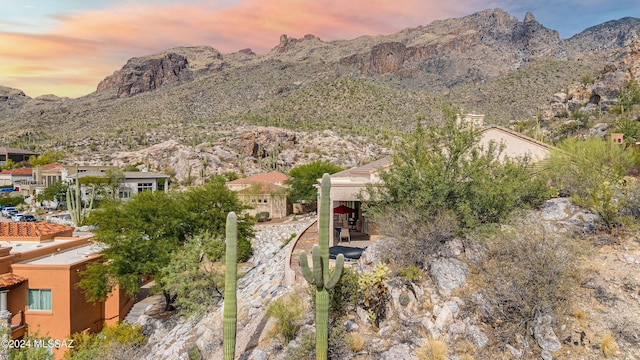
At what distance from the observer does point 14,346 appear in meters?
16.6

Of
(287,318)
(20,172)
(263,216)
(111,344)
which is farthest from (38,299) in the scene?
(20,172)

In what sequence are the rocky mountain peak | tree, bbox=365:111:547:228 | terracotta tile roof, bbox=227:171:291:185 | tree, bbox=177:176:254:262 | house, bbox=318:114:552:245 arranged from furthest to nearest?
the rocky mountain peak < terracotta tile roof, bbox=227:171:291:185 < tree, bbox=177:176:254:262 < house, bbox=318:114:552:245 < tree, bbox=365:111:547:228

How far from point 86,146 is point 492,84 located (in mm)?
84172

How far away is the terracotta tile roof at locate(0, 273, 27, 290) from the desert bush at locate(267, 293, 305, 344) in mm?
13099

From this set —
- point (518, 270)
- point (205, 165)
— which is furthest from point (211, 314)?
point (205, 165)

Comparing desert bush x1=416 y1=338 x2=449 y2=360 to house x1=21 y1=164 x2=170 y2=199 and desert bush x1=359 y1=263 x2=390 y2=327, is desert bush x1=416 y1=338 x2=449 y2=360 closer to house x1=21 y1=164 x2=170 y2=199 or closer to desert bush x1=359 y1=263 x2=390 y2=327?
desert bush x1=359 y1=263 x2=390 y2=327

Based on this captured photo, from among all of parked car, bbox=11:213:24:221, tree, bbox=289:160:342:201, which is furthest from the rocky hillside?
parked car, bbox=11:213:24:221

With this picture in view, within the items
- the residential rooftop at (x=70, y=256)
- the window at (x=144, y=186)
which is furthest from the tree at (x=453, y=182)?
the window at (x=144, y=186)

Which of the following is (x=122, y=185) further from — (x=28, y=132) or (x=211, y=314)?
(x=28, y=132)

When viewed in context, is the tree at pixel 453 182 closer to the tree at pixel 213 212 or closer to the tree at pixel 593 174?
the tree at pixel 593 174

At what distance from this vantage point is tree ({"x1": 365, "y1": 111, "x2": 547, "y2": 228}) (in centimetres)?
1370

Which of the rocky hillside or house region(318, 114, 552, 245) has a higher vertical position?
house region(318, 114, 552, 245)

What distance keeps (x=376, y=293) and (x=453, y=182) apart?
196 inches

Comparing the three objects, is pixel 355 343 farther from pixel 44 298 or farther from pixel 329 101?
pixel 329 101
